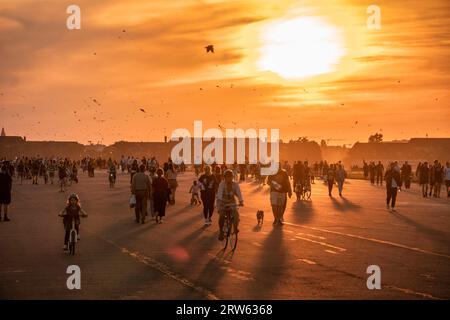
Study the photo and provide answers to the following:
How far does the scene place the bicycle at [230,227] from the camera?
18253 mm

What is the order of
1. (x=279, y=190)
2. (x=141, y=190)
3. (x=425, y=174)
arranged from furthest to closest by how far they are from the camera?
1. (x=425, y=174)
2. (x=141, y=190)
3. (x=279, y=190)

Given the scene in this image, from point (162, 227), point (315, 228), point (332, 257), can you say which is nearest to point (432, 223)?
point (315, 228)

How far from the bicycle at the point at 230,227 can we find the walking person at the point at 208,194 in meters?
6.06

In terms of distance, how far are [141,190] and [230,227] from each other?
24.5ft

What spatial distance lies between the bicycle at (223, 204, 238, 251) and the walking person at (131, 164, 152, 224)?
6853 mm

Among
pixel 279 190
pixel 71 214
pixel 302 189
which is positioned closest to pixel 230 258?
pixel 71 214

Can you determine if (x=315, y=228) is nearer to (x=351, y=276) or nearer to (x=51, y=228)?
(x=51, y=228)

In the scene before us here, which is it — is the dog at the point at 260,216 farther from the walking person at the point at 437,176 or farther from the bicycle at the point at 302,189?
the walking person at the point at 437,176

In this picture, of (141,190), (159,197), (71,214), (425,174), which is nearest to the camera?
(71,214)

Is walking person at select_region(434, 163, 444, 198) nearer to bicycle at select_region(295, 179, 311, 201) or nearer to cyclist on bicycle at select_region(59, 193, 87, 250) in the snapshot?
bicycle at select_region(295, 179, 311, 201)

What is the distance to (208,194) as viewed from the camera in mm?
25234

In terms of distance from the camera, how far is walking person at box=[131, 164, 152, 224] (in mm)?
25225

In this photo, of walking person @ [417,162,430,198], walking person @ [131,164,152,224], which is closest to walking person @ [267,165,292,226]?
walking person @ [131,164,152,224]

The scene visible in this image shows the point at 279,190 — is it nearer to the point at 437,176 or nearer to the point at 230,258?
the point at 230,258
